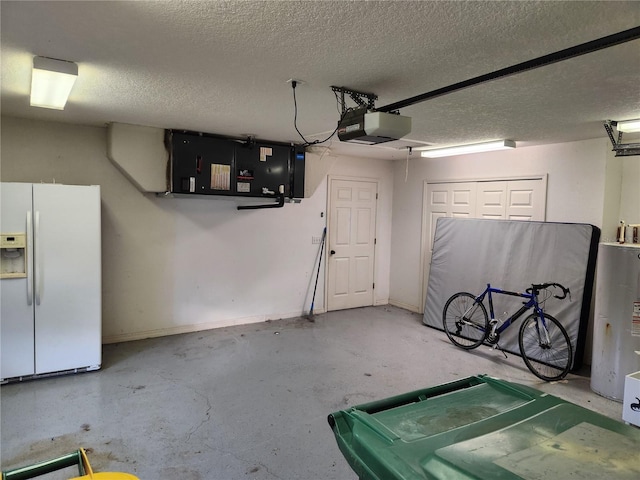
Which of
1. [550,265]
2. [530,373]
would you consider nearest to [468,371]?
[530,373]

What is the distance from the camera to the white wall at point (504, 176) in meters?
4.12

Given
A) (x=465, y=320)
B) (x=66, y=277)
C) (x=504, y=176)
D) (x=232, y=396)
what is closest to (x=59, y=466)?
(x=232, y=396)

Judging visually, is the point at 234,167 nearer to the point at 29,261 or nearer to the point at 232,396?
the point at 29,261

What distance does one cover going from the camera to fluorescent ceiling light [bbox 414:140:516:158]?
14.6ft

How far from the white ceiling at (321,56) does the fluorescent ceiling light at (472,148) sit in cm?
72

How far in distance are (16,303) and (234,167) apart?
8.39ft

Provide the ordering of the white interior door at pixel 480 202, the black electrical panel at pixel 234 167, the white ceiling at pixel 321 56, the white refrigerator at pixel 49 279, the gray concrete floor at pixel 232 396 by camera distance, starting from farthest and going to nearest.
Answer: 1. the white interior door at pixel 480 202
2. the black electrical panel at pixel 234 167
3. the white refrigerator at pixel 49 279
4. the gray concrete floor at pixel 232 396
5. the white ceiling at pixel 321 56

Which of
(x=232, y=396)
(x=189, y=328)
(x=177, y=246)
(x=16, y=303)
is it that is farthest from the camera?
(x=189, y=328)

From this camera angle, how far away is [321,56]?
2.18 m

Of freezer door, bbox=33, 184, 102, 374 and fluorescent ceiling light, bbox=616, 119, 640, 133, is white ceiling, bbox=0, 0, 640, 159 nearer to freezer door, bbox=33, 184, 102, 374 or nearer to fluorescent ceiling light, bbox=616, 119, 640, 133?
fluorescent ceiling light, bbox=616, 119, 640, 133

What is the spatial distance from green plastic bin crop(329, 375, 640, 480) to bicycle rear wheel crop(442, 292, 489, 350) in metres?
3.31

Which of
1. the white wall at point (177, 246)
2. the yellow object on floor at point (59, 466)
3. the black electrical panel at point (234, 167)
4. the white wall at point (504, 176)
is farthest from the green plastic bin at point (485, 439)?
the white wall at point (177, 246)

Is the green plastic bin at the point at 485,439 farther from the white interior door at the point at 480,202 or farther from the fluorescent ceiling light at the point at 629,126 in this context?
the white interior door at the point at 480,202

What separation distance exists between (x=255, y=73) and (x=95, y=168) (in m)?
2.80
